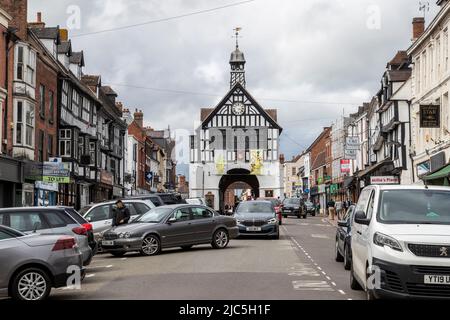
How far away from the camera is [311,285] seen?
12.7m

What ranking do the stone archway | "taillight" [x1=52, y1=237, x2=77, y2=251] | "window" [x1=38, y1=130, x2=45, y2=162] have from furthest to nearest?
the stone archway → "window" [x1=38, y1=130, x2=45, y2=162] → "taillight" [x1=52, y1=237, x2=77, y2=251]

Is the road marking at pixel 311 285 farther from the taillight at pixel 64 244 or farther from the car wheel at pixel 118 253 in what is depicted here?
the car wheel at pixel 118 253

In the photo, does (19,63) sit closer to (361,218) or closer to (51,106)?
(51,106)

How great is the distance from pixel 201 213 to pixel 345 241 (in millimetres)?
6580

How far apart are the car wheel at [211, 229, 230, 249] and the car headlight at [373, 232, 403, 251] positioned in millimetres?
12113

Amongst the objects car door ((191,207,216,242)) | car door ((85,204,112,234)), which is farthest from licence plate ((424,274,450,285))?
car door ((85,204,112,234))

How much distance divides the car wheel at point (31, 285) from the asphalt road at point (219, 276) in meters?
0.61

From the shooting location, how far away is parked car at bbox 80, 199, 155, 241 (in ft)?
72.1

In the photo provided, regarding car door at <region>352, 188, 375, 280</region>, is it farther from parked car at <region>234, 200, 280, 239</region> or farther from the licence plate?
parked car at <region>234, 200, 280, 239</region>

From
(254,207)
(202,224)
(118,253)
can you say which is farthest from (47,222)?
(254,207)

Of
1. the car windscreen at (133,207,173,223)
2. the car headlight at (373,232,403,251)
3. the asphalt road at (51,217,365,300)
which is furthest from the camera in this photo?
the car windscreen at (133,207,173,223)

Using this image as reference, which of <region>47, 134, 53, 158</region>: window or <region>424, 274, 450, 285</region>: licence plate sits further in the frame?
<region>47, 134, 53, 158</region>: window

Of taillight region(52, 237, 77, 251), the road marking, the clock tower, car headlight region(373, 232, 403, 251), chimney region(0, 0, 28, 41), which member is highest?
the clock tower

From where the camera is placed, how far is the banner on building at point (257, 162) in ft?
273
